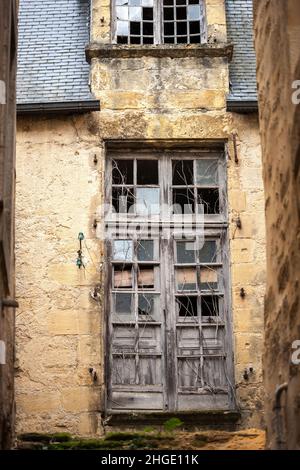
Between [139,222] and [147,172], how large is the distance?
1.73ft

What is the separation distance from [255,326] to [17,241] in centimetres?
236

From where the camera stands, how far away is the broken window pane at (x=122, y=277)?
9.86 meters

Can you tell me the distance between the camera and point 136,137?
10.2 meters

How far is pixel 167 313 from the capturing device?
9742 millimetres

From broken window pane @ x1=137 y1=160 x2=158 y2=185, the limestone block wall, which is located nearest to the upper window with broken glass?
the limestone block wall

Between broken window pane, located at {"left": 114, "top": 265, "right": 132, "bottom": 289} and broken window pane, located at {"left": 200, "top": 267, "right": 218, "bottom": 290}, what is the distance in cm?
68

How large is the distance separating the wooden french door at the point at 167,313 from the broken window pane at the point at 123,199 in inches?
0.9

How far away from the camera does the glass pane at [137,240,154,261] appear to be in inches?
394

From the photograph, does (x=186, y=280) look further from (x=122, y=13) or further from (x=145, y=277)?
(x=122, y=13)

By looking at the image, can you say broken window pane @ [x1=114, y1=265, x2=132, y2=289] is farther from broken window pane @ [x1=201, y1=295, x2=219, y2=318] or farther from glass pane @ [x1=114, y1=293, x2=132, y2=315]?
broken window pane @ [x1=201, y1=295, x2=219, y2=318]

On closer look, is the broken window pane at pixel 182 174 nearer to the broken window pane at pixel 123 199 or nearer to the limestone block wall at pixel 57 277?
the broken window pane at pixel 123 199

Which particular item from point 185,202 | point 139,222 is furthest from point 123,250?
point 185,202

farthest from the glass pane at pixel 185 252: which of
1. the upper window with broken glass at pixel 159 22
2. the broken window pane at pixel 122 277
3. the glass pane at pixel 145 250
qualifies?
the upper window with broken glass at pixel 159 22
